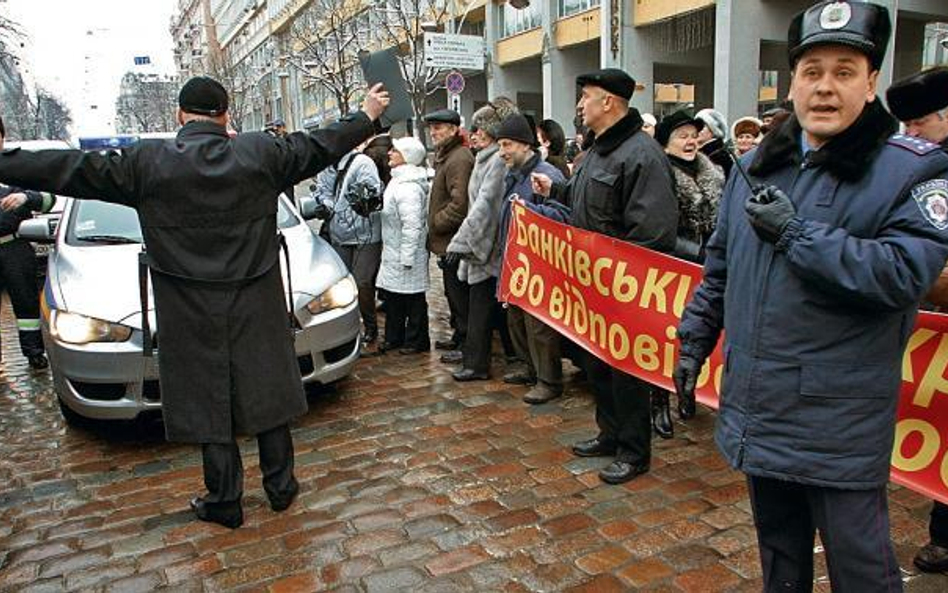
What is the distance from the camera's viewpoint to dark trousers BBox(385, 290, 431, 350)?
21.6 ft

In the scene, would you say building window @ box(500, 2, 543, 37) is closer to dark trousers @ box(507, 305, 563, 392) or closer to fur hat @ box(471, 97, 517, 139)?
fur hat @ box(471, 97, 517, 139)

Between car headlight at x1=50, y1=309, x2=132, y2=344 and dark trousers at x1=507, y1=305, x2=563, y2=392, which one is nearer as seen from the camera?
car headlight at x1=50, y1=309, x2=132, y2=344

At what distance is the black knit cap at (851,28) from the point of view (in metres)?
1.87

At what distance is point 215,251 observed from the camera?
3.33 meters

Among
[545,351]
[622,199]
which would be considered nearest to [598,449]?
[545,351]

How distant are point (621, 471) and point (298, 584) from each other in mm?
1731

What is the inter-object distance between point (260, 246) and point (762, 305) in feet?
7.45

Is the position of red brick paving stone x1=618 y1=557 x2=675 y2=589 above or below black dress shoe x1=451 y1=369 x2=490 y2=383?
below

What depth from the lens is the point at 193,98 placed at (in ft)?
10.9

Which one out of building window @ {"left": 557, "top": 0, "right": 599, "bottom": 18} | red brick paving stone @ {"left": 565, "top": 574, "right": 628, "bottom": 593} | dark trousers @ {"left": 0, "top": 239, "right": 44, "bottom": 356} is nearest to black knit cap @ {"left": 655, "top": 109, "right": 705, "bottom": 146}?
red brick paving stone @ {"left": 565, "top": 574, "right": 628, "bottom": 593}

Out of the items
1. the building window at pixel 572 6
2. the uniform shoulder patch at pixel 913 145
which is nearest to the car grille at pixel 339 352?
the uniform shoulder patch at pixel 913 145

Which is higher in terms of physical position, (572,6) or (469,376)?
(572,6)

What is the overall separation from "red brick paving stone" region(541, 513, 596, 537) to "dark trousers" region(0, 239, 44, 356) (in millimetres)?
5196

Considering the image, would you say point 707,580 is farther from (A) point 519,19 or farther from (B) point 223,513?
(A) point 519,19
